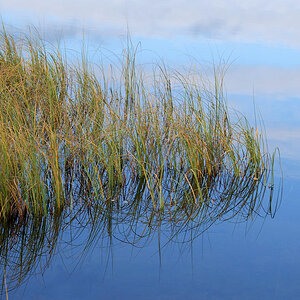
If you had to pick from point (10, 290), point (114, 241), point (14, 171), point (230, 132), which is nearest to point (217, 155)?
point (230, 132)

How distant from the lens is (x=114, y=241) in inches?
117

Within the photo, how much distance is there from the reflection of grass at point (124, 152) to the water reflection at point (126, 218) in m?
0.02

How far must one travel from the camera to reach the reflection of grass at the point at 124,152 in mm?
3264

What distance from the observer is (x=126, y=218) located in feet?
10.8

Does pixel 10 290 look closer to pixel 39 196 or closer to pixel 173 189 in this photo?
pixel 39 196

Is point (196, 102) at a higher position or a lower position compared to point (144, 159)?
higher

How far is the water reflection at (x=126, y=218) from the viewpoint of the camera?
2.79 meters

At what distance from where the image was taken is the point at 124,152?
13.5ft

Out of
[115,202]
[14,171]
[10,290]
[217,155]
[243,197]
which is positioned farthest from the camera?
[217,155]

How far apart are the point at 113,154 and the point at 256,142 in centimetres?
130

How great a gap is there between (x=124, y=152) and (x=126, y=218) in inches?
37.7

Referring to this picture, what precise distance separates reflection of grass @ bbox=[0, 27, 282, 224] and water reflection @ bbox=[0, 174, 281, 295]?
0.02 metres

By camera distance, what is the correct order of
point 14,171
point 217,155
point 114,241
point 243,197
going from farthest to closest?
point 217,155
point 243,197
point 14,171
point 114,241

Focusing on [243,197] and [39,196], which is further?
[243,197]
